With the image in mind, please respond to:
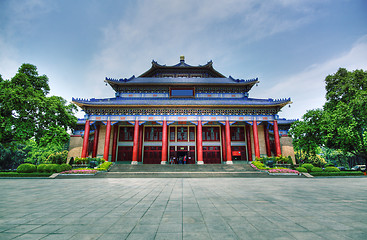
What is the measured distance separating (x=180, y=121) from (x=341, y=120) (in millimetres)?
18649

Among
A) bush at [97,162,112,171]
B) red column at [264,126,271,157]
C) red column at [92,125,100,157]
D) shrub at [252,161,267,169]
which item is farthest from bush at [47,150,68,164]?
red column at [264,126,271,157]

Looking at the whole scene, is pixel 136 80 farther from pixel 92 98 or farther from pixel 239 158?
pixel 239 158

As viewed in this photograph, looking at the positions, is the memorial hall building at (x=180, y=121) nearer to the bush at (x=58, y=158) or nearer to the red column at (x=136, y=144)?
the red column at (x=136, y=144)

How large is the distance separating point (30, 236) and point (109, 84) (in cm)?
2784

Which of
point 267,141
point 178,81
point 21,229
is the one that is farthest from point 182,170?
point 21,229

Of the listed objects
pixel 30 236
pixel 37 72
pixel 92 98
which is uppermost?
pixel 37 72

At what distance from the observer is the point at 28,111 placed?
60.6 ft

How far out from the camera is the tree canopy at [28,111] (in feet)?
55.9

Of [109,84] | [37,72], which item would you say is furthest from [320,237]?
[109,84]

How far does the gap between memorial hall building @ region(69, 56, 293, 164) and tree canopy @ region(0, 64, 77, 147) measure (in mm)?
3415

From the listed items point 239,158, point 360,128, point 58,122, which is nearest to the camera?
point 360,128

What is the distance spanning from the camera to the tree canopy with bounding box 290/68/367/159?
1828 centimetres

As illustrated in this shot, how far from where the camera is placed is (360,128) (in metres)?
→ 18.9

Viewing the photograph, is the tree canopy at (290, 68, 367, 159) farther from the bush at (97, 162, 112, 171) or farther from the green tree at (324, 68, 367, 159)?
the bush at (97, 162, 112, 171)
